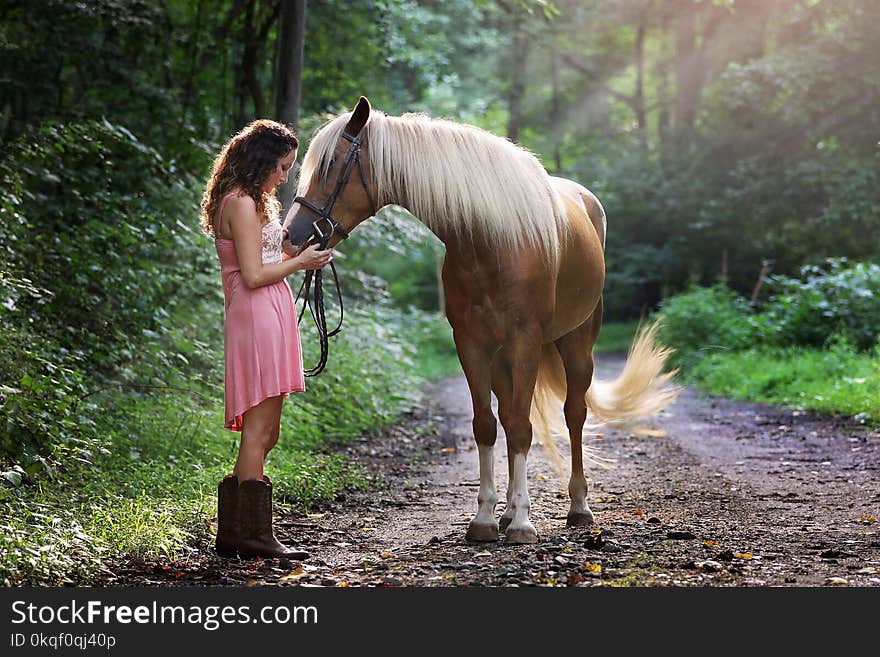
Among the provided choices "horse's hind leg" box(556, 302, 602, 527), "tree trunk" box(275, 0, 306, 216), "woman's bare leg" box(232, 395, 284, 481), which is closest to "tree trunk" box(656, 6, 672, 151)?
"tree trunk" box(275, 0, 306, 216)

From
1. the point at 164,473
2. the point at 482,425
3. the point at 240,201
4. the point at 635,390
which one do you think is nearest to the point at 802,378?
the point at 635,390

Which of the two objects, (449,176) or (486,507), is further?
(486,507)

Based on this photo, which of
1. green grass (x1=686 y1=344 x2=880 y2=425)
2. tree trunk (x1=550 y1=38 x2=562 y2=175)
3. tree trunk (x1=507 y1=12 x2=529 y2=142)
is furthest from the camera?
tree trunk (x1=550 y1=38 x2=562 y2=175)

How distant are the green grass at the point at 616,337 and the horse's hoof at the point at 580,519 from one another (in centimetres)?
1738

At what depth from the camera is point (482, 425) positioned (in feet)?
16.1

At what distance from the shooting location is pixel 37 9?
367 inches

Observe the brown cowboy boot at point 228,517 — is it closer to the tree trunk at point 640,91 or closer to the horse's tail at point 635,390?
the horse's tail at point 635,390

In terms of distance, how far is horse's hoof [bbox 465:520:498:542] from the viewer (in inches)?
183

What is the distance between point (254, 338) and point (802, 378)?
8.87 metres

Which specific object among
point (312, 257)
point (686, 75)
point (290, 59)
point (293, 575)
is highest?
point (686, 75)

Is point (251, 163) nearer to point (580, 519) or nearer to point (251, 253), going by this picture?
point (251, 253)

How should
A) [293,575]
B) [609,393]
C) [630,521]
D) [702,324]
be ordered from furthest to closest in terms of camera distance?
[702,324] < [609,393] < [630,521] < [293,575]

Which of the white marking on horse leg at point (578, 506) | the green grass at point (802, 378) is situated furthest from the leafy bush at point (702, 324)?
the white marking on horse leg at point (578, 506)

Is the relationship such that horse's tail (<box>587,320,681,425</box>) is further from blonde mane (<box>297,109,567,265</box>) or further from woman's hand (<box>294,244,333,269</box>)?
woman's hand (<box>294,244,333,269</box>)
